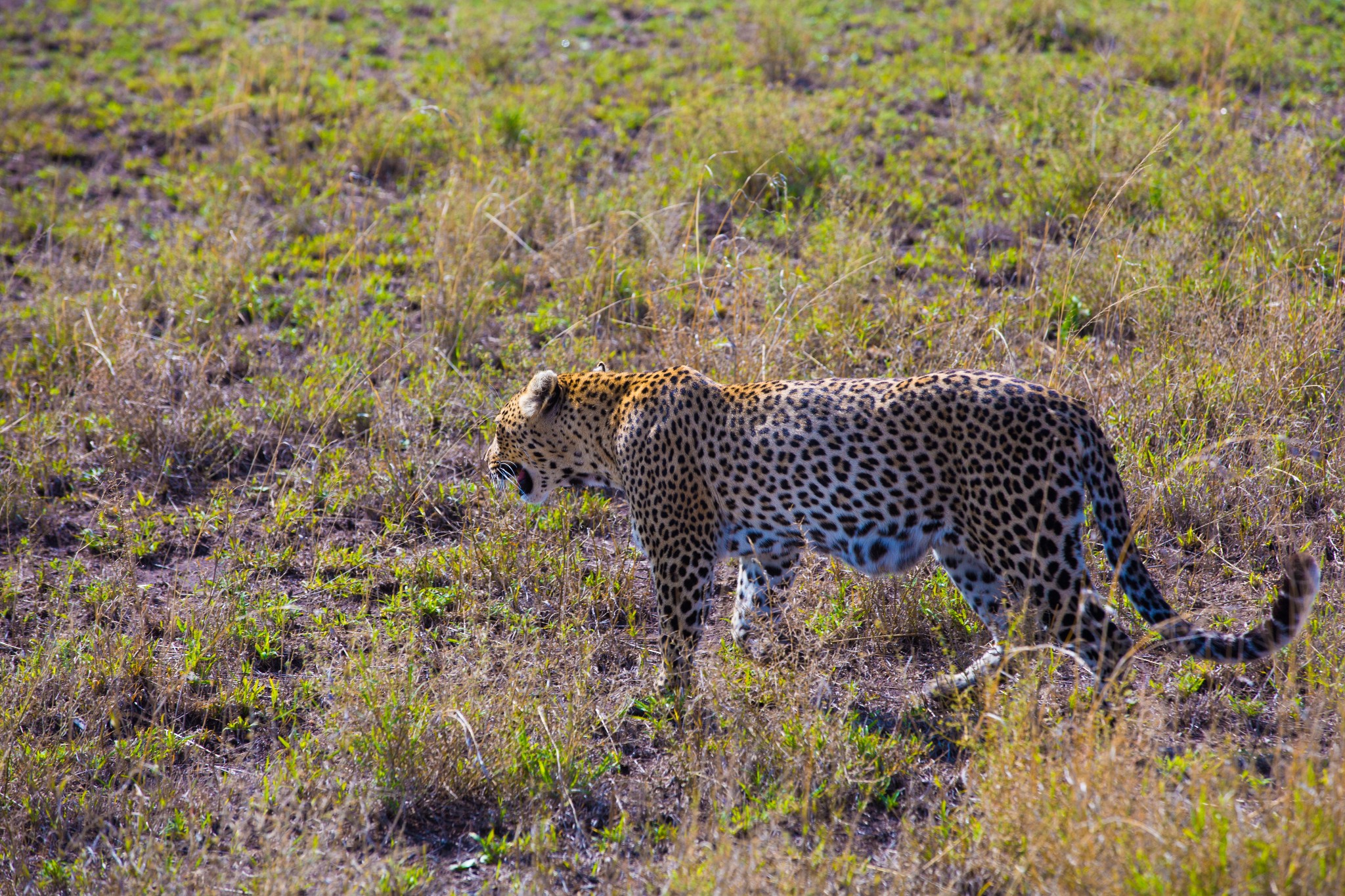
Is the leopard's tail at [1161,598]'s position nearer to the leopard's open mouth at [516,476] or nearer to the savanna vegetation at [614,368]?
the savanna vegetation at [614,368]

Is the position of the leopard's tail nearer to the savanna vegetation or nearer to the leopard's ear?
the savanna vegetation

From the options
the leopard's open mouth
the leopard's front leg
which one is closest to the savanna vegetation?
the leopard's front leg

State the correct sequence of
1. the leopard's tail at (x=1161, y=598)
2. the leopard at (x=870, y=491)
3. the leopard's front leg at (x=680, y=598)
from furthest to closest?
the leopard's front leg at (x=680, y=598) < the leopard at (x=870, y=491) < the leopard's tail at (x=1161, y=598)

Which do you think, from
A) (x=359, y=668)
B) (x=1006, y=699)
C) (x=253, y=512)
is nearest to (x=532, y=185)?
(x=253, y=512)

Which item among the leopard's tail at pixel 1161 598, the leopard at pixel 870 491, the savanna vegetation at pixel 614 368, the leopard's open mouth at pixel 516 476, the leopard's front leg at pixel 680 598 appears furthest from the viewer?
the leopard's open mouth at pixel 516 476

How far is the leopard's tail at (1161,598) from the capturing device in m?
4.03

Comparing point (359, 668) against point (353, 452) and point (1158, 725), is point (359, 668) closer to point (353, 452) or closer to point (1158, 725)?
point (353, 452)

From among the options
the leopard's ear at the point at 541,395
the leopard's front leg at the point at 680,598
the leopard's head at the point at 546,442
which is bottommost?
the leopard's front leg at the point at 680,598

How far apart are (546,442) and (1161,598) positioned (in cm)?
296

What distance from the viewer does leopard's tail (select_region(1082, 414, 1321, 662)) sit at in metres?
4.03

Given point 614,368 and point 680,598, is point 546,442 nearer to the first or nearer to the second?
point 680,598

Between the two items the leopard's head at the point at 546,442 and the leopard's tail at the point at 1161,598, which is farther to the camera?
the leopard's head at the point at 546,442

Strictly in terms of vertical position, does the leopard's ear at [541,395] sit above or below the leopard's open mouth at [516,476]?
above

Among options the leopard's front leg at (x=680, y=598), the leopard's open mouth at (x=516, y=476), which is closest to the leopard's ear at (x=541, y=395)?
the leopard's open mouth at (x=516, y=476)
